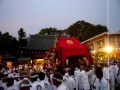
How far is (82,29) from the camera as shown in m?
54.7

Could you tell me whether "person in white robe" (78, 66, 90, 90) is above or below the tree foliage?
below

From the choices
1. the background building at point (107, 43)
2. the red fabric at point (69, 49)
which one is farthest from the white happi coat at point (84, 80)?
the background building at point (107, 43)

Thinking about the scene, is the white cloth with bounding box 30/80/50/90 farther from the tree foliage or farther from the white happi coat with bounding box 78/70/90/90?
the tree foliage

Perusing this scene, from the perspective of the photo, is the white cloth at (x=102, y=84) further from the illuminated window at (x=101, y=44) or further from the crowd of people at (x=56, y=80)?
the illuminated window at (x=101, y=44)

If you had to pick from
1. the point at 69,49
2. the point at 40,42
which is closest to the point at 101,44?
the point at 40,42

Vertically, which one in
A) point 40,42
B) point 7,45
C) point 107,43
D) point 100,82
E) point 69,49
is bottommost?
point 100,82


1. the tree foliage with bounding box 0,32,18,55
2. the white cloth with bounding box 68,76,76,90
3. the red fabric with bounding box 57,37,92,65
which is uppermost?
the tree foliage with bounding box 0,32,18,55

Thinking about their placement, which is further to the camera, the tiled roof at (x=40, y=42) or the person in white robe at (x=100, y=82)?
the tiled roof at (x=40, y=42)

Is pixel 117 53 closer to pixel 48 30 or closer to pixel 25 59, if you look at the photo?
pixel 25 59

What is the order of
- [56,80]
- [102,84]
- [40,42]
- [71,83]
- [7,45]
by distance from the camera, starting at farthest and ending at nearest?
1. [40,42]
2. [7,45]
3. [71,83]
4. [102,84]
5. [56,80]

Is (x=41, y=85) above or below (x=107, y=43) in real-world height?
below

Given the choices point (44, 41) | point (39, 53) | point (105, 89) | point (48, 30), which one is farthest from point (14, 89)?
point (48, 30)

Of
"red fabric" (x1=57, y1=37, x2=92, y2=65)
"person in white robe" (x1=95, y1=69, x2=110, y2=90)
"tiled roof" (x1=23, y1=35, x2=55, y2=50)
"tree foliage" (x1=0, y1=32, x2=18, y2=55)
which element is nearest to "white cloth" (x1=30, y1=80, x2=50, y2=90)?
"person in white robe" (x1=95, y1=69, x2=110, y2=90)

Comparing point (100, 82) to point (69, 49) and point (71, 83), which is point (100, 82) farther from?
point (69, 49)
